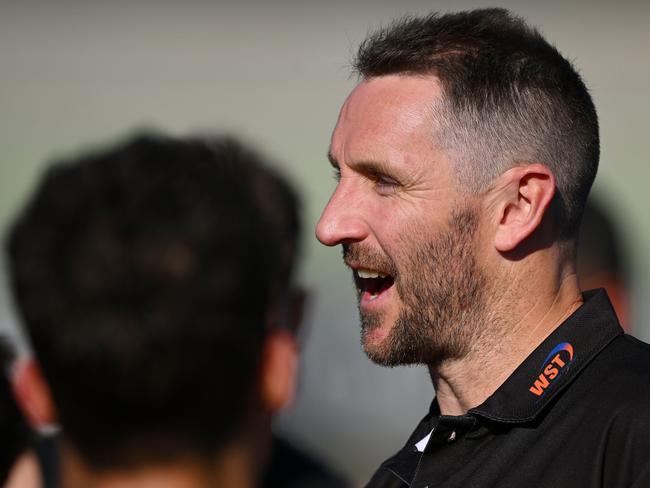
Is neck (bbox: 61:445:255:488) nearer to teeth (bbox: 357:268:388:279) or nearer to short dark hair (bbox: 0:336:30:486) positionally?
short dark hair (bbox: 0:336:30:486)

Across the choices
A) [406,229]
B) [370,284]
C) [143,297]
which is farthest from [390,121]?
[143,297]

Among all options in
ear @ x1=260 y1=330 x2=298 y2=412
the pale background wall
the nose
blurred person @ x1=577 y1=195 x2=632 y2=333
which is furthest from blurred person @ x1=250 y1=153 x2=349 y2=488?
the pale background wall

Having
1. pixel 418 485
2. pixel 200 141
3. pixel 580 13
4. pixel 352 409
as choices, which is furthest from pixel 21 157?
pixel 200 141

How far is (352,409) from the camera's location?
477 centimetres

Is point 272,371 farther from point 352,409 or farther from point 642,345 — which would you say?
point 352,409

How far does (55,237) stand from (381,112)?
3.90ft

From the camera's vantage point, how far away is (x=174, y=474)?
1.10 metres

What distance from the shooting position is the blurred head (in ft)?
6.77

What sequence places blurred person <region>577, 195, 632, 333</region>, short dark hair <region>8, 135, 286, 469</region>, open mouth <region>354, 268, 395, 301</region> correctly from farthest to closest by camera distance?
blurred person <region>577, 195, 632, 333</region> < open mouth <region>354, 268, 395, 301</region> < short dark hair <region>8, 135, 286, 469</region>

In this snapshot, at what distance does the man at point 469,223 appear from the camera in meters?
1.97

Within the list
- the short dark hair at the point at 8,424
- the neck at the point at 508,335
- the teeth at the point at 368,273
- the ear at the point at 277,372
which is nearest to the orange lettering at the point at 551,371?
the neck at the point at 508,335

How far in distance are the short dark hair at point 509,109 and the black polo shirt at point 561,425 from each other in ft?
0.96

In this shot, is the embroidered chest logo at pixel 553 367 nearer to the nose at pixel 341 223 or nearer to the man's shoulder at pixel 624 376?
the man's shoulder at pixel 624 376

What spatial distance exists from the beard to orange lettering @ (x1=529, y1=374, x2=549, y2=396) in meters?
0.19
